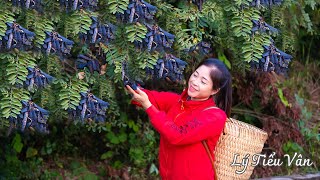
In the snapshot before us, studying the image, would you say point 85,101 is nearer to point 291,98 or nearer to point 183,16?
point 183,16

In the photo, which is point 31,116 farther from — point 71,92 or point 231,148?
point 231,148

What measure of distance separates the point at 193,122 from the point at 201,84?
0.72ft

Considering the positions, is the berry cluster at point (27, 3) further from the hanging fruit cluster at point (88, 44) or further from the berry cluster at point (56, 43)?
the berry cluster at point (56, 43)

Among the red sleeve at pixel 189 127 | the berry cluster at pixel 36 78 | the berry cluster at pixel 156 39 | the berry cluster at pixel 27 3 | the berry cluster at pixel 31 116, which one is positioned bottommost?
the red sleeve at pixel 189 127

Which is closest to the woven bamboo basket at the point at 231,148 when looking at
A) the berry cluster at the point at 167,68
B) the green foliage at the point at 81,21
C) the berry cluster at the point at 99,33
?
the berry cluster at the point at 167,68

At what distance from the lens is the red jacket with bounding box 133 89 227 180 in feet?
11.5

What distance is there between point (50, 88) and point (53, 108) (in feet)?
0.39

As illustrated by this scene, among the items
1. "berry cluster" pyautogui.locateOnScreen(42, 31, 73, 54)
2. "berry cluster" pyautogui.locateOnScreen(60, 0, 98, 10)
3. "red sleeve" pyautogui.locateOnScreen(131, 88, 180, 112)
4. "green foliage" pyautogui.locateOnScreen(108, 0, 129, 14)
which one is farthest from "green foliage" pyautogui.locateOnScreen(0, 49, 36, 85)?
"red sleeve" pyautogui.locateOnScreen(131, 88, 180, 112)

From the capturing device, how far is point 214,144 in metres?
3.68

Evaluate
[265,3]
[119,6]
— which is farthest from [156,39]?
[265,3]

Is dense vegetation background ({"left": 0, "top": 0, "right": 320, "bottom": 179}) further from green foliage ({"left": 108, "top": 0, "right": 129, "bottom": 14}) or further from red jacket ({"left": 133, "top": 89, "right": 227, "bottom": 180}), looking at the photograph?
red jacket ({"left": 133, "top": 89, "right": 227, "bottom": 180})

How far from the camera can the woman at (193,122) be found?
350 cm

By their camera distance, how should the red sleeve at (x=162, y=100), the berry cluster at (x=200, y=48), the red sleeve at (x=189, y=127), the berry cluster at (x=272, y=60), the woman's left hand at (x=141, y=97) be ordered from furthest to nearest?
the berry cluster at (x=200, y=48), the berry cluster at (x=272, y=60), the red sleeve at (x=162, y=100), the woman's left hand at (x=141, y=97), the red sleeve at (x=189, y=127)

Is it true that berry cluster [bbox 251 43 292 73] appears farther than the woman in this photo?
Yes
